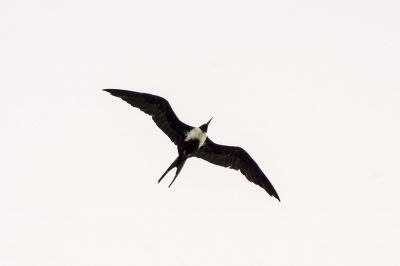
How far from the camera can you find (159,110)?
1502cm

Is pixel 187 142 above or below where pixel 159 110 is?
below

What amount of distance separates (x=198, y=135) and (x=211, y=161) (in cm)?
88

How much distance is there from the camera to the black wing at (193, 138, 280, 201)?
15.6 metres

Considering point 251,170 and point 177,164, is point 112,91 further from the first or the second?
point 251,170

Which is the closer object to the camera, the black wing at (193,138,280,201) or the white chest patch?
the white chest patch

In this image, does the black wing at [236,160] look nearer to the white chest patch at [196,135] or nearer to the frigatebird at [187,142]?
the frigatebird at [187,142]

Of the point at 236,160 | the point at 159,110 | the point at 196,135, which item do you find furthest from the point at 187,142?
the point at 236,160

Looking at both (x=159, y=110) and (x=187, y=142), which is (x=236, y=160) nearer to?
(x=187, y=142)

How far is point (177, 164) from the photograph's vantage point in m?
14.9

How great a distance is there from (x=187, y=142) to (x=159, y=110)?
0.89 m

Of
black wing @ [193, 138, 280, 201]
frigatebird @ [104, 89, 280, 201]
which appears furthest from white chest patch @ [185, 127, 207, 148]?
black wing @ [193, 138, 280, 201]

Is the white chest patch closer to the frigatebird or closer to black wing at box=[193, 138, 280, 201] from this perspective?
the frigatebird

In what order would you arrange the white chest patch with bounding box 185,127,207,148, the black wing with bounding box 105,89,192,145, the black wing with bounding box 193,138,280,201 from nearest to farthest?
1. the black wing with bounding box 105,89,192,145
2. the white chest patch with bounding box 185,127,207,148
3. the black wing with bounding box 193,138,280,201

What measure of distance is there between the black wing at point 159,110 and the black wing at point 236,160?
0.69 m
